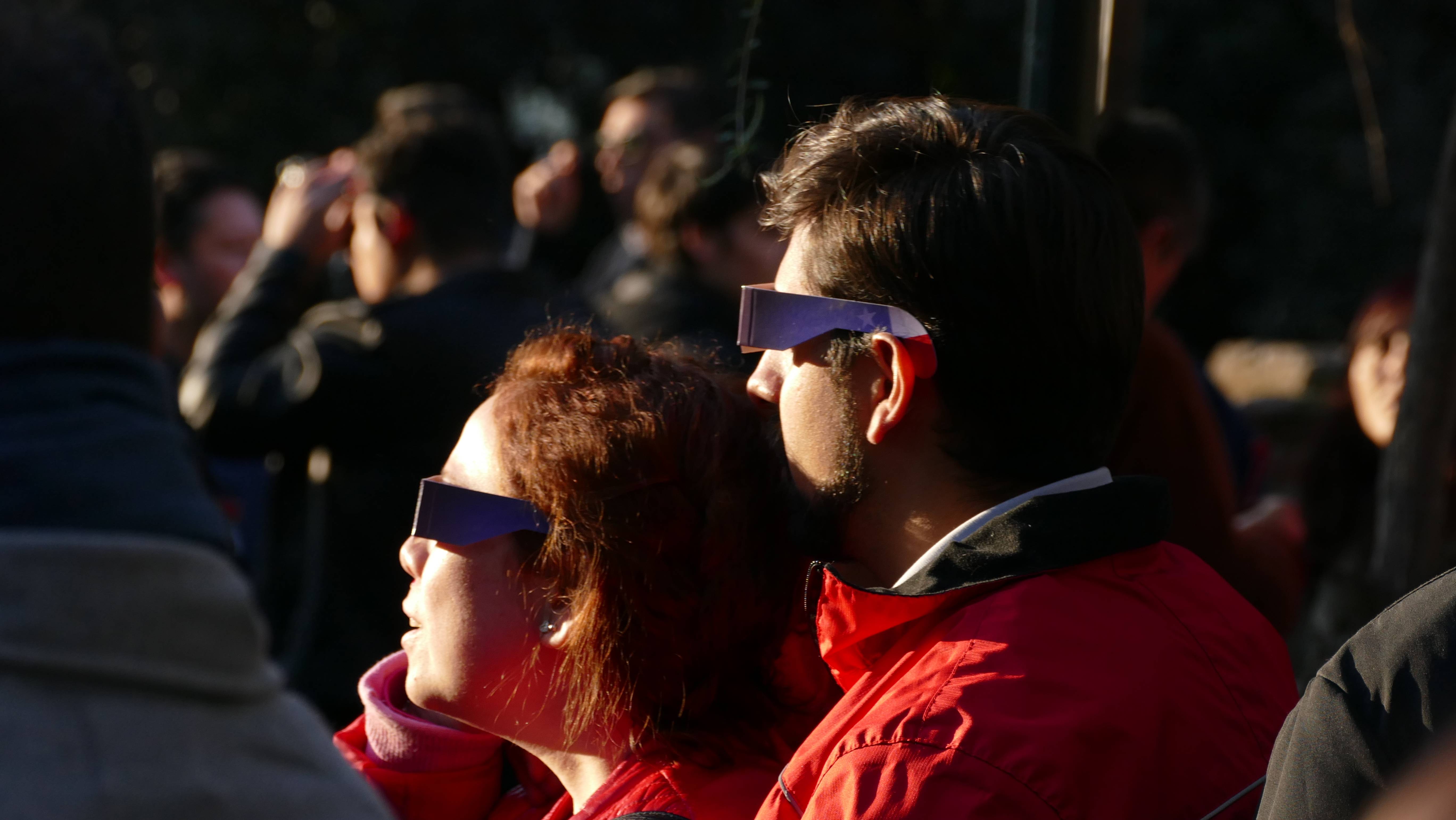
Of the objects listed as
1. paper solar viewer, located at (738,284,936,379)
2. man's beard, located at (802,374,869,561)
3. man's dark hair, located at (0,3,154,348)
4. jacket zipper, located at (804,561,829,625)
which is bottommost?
jacket zipper, located at (804,561,829,625)

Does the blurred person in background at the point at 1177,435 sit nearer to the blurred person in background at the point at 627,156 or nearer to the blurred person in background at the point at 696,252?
the blurred person in background at the point at 696,252

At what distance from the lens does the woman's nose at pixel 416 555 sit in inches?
72.8

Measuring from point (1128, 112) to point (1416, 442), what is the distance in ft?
3.22

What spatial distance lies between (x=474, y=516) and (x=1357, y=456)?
2.89 metres

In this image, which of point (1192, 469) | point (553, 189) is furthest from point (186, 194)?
point (1192, 469)

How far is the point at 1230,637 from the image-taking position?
155 cm

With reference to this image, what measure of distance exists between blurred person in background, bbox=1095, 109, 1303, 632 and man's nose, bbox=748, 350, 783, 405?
71 centimetres

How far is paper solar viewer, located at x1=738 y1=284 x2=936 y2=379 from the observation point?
162cm

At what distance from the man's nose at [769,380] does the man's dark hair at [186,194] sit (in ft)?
10.8

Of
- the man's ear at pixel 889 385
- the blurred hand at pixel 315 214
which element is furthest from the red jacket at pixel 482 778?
the blurred hand at pixel 315 214

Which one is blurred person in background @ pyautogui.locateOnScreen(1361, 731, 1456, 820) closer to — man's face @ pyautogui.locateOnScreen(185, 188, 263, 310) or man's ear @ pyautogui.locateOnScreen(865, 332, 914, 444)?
man's ear @ pyautogui.locateOnScreen(865, 332, 914, 444)

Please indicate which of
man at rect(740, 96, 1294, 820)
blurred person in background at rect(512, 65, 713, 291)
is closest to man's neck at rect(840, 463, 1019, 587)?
man at rect(740, 96, 1294, 820)

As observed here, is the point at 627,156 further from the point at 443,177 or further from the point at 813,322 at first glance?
the point at 813,322

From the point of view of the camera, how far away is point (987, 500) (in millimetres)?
1650
